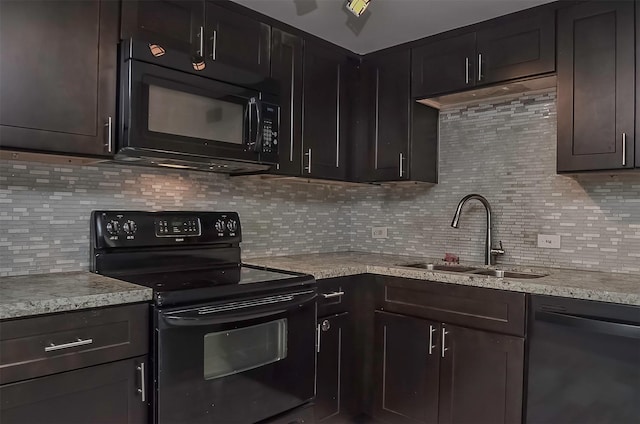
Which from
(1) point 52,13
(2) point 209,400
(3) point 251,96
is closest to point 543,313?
(2) point 209,400

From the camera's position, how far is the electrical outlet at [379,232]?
123 inches

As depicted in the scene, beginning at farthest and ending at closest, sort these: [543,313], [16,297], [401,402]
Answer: [401,402], [543,313], [16,297]

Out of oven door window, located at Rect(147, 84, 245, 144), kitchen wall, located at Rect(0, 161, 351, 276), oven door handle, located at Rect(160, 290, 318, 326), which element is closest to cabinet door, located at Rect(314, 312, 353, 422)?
oven door handle, located at Rect(160, 290, 318, 326)

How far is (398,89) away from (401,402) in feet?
5.61

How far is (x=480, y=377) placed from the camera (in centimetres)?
208

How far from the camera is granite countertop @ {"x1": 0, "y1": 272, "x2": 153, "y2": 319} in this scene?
1361 mm

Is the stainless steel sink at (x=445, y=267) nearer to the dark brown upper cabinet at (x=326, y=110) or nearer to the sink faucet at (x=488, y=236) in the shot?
the sink faucet at (x=488, y=236)

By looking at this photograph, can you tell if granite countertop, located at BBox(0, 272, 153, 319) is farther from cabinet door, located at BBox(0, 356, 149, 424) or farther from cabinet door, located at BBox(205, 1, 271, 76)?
cabinet door, located at BBox(205, 1, 271, 76)

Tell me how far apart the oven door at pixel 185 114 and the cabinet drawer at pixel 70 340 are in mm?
637

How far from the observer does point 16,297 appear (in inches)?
55.9

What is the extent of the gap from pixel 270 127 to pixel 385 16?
818 mm

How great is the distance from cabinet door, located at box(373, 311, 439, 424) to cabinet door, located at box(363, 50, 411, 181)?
0.87 m

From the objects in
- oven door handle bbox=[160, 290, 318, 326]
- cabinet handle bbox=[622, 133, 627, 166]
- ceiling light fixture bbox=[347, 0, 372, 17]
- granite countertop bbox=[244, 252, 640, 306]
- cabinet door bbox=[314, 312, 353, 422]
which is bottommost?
cabinet door bbox=[314, 312, 353, 422]

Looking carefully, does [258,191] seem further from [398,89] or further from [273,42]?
[398,89]
